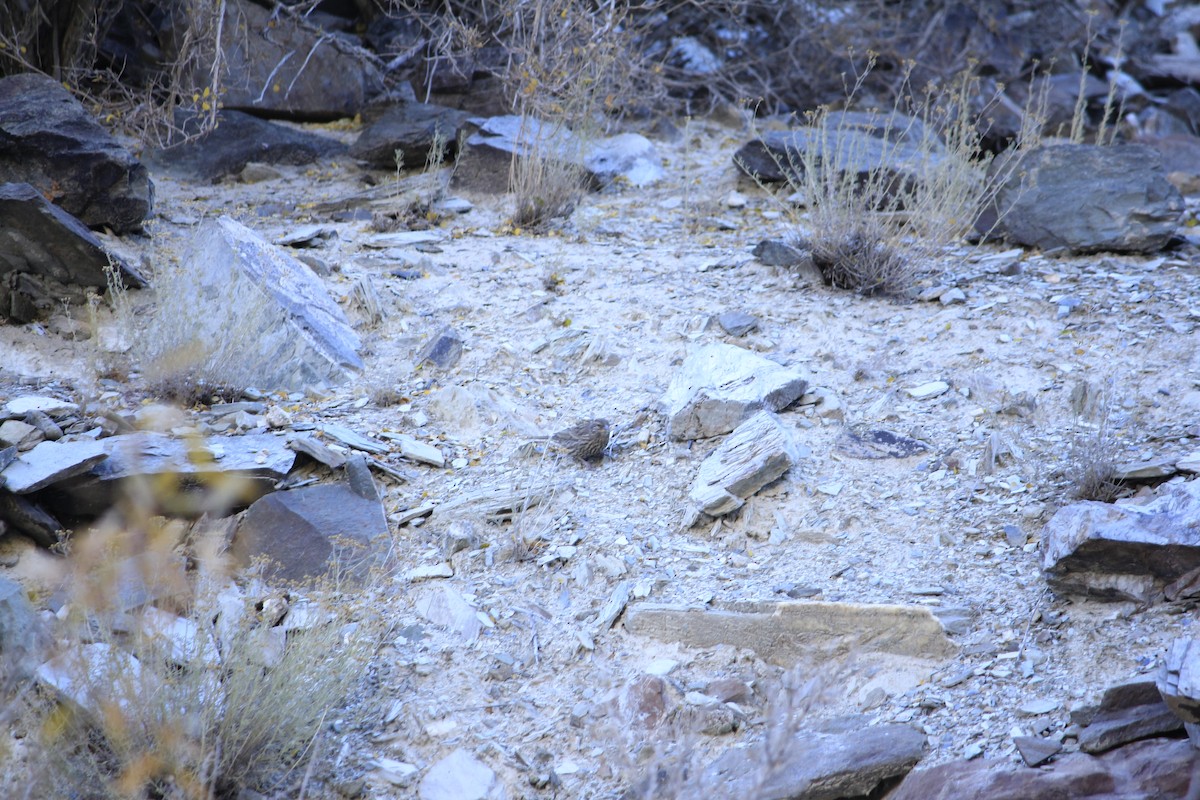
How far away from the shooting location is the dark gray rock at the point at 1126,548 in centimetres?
237

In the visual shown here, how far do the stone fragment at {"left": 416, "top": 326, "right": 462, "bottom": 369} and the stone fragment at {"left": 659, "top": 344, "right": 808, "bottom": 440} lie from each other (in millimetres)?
A: 965

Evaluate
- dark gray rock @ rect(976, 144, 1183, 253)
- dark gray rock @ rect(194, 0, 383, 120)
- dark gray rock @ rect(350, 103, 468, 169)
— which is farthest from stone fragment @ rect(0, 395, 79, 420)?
dark gray rock @ rect(976, 144, 1183, 253)

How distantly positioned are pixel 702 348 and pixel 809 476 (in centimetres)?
87

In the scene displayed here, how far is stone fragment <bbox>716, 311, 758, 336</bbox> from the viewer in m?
4.17

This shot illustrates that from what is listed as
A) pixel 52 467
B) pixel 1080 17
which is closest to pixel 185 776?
pixel 52 467

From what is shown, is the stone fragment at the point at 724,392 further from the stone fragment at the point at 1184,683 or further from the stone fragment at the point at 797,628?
the stone fragment at the point at 1184,683

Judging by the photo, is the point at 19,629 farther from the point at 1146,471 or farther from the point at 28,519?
the point at 1146,471

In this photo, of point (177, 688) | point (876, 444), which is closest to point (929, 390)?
point (876, 444)

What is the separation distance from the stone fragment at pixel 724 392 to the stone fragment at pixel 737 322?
374 millimetres

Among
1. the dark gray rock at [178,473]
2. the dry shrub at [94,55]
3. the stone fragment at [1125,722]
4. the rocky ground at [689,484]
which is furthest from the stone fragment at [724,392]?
the dry shrub at [94,55]

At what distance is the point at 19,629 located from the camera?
2434mm

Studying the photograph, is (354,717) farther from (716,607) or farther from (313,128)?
(313,128)

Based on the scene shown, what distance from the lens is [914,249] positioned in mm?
4465

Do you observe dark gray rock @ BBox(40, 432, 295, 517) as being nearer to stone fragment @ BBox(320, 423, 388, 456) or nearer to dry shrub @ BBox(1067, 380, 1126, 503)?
stone fragment @ BBox(320, 423, 388, 456)
